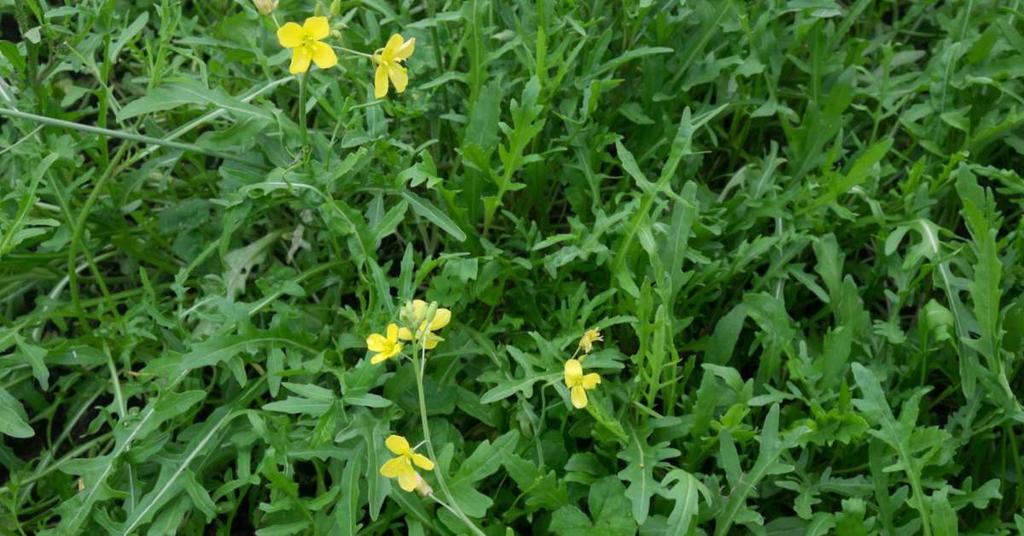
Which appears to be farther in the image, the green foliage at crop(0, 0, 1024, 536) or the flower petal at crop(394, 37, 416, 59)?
the green foliage at crop(0, 0, 1024, 536)

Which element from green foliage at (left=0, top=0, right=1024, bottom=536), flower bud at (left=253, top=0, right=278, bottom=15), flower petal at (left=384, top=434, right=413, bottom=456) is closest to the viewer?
flower petal at (left=384, top=434, right=413, bottom=456)

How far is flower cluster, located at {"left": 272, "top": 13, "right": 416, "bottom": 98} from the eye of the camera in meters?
1.96

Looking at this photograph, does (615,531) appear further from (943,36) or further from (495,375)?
(943,36)

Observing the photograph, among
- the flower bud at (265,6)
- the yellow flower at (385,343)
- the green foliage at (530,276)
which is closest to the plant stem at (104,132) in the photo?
the green foliage at (530,276)

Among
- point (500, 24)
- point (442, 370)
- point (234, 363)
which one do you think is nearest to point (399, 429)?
point (442, 370)

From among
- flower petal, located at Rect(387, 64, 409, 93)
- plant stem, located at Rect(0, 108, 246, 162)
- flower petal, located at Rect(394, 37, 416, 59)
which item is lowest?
plant stem, located at Rect(0, 108, 246, 162)

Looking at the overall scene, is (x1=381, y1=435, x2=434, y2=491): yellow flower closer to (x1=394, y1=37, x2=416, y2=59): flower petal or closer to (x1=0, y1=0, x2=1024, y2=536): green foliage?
(x1=0, y1=0, x2=1024, y2=536): green foliage

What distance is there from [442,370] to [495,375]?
0.17 meters

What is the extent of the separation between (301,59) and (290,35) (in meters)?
→ 0.06

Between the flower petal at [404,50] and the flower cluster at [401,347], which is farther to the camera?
the flower petal at [404,50]

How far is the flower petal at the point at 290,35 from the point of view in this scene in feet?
6.35

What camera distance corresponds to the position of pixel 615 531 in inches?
83.2

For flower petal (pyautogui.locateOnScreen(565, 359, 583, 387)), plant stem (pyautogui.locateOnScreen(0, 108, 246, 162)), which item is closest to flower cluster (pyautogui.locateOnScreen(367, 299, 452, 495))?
flower petal (pyautogui.locateOnScreen(565, 359, 583, 387))

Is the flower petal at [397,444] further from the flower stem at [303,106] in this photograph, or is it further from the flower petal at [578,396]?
the flower stem at [303,106]
